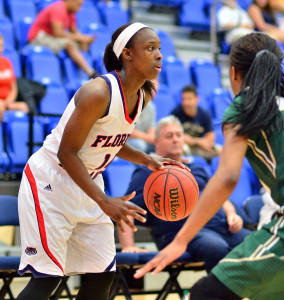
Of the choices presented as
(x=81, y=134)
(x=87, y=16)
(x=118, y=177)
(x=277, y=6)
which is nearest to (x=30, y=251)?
(x=81, y=134)

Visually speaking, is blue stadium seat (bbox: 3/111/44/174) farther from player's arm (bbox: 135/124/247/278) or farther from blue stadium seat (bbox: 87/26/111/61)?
player's arm (bbox: 135/124/247/278)

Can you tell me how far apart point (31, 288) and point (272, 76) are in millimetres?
1673

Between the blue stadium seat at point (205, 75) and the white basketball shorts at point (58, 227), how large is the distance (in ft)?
19.7

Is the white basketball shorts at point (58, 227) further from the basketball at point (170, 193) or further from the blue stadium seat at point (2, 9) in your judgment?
the blue stadium seat at point (2, 9)

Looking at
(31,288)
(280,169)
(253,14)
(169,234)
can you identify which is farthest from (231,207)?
(253,14)

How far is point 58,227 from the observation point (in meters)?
3.10

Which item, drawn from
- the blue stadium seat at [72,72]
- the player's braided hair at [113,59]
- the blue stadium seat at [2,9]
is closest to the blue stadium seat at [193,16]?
the blue stadium seat at [72,72]

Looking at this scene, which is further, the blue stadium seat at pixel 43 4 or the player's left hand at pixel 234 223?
the blue stadium seat at pixel 43 4

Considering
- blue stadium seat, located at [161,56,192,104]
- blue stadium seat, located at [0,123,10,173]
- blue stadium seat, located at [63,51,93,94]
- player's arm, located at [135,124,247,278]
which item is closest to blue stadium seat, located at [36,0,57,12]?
blue stadium seat, located at [63,51,93,94]

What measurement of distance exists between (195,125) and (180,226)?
2709mm

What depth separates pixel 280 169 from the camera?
7.34 ft

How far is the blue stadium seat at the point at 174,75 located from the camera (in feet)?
28.3

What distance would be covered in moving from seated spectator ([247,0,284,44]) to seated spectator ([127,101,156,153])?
4.21 m

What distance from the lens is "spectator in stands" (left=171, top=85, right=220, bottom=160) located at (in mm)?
7082
